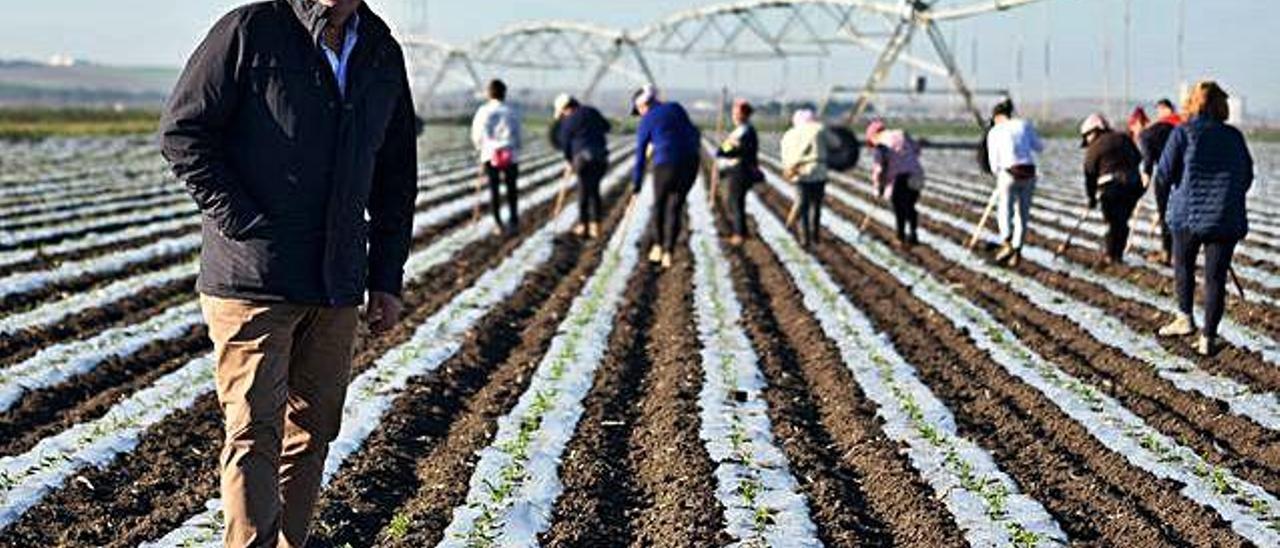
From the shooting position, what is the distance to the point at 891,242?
20.6 meters

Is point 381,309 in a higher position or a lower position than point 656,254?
higher

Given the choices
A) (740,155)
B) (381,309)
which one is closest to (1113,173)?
A: (740,155)

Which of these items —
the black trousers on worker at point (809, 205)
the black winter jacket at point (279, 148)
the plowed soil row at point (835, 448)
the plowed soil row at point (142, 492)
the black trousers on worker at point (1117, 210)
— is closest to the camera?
the black winter jacket at point (279, 148)

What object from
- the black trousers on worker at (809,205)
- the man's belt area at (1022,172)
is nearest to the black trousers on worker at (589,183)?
the black trousers on worker at (809,205)

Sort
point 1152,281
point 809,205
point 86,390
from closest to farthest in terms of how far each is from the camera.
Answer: point 86,390 → point 1152,281 → point 809,205

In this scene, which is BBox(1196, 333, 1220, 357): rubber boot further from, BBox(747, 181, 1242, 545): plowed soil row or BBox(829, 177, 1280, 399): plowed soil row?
BBox(747, 181, 1242, 545): plowed soil row

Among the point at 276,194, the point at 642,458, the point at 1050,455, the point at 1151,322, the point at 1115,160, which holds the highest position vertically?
the point at 276,194

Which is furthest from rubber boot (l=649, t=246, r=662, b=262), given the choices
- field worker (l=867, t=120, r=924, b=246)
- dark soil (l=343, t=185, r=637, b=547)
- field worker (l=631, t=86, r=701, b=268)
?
dark soil (l=343, t=185, r=637, b=547)

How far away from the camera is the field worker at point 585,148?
2000 centimetres

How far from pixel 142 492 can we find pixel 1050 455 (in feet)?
12.7

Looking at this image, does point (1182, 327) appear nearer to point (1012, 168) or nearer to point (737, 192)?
point (1012, 168)

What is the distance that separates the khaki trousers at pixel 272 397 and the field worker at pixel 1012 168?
12.8m

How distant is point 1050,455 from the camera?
8117mm

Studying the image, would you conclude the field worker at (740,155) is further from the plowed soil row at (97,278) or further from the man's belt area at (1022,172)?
the plowed soil row at (97,278)
